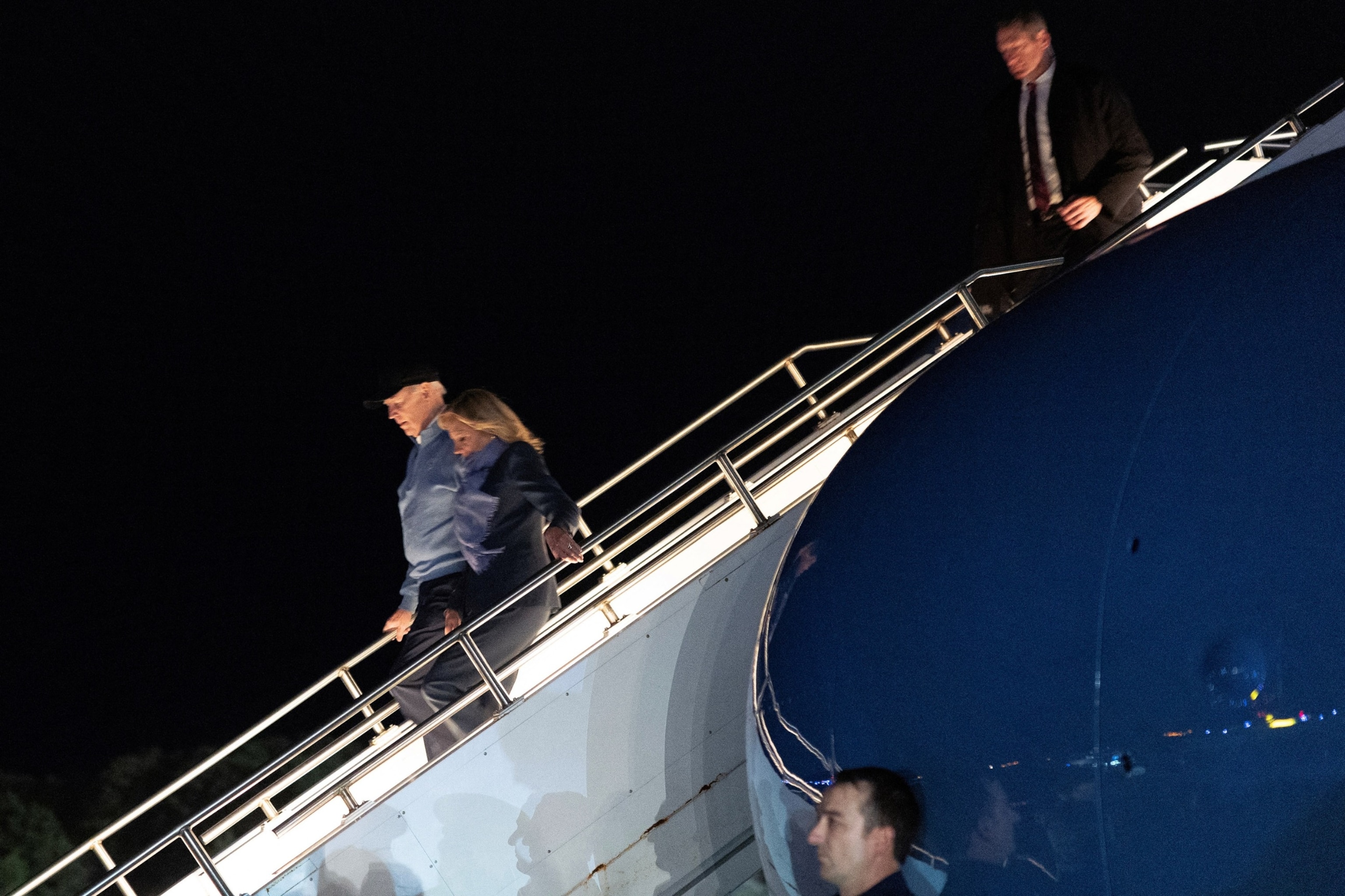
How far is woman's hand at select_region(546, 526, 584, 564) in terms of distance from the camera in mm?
5859

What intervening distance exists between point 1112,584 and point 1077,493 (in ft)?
0.98

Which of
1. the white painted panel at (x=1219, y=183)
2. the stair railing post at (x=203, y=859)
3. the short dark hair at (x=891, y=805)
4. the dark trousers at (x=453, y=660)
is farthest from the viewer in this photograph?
the white painted panel at (x=1219, y=183)

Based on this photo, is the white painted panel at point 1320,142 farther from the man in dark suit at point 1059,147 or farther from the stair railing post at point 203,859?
the stair railing post at point 203,859

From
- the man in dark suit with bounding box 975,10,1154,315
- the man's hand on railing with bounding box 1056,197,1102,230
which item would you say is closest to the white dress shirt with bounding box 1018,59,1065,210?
the man in dark suit with bounding box 975,10,1154,315

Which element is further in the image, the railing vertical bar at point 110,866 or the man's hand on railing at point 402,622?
the man's hand on railing at point 402,622

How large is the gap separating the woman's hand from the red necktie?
9.25ft

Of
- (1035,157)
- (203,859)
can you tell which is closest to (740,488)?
(1035,157)

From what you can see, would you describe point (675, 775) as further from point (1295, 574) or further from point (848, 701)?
point (1295, 574)

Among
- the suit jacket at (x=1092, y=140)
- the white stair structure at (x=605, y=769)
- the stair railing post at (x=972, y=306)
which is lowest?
the white stair structure at (x=605, y=769)

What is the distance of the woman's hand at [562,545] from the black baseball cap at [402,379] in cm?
112

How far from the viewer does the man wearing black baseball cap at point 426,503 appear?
6309 millimetres

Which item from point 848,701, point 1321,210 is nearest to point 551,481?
point 848,701

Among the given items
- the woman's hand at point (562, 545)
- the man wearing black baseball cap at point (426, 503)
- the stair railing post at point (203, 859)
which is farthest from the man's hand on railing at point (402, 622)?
the stair railing post at point (203, 859)

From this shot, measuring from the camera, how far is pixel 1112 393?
3629mm
